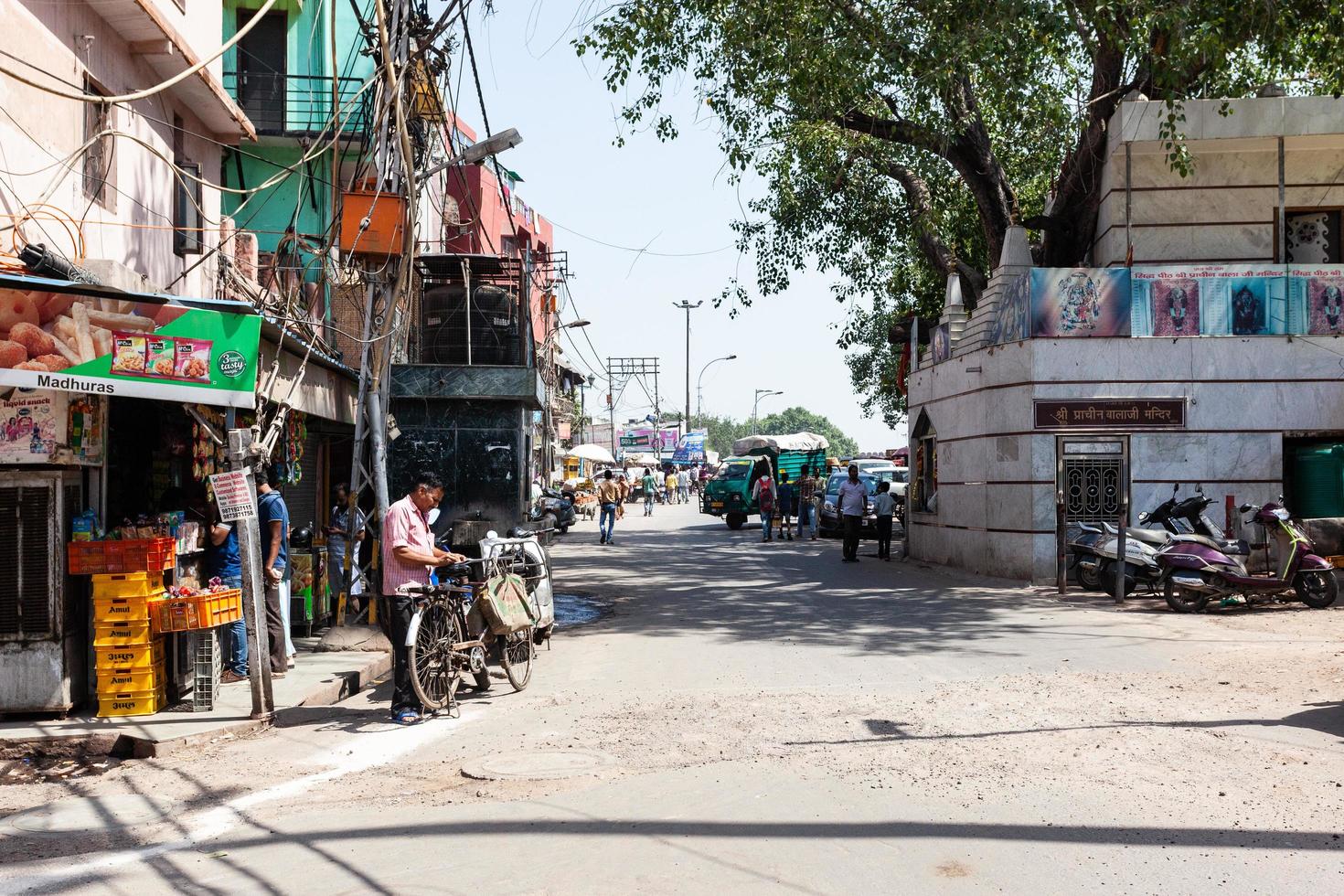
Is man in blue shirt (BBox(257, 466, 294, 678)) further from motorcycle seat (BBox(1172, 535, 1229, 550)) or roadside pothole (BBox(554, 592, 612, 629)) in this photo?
motorcycle seat (BBox(1172, 535, 1229, 550))

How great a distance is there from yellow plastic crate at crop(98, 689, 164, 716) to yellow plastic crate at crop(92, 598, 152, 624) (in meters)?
0.54

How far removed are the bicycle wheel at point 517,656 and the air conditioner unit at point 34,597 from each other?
3209 mm

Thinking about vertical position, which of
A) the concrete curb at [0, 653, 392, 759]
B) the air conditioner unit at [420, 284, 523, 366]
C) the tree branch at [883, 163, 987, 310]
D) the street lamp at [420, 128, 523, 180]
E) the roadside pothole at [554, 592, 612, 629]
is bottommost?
the roadside pothole at [554, 592, 612, 629]

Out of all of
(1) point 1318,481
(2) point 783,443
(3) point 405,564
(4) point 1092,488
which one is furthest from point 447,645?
(2) point 783,443

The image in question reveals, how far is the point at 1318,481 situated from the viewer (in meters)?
17.9

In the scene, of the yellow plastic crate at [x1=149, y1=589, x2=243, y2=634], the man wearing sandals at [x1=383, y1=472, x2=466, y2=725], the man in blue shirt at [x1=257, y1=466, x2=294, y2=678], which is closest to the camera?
the man wearing sandals at [x1=383, y1=472, x2=466, y2=725]

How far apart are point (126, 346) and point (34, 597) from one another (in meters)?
2.07

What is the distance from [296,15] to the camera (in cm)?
2331

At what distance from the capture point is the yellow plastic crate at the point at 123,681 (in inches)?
345

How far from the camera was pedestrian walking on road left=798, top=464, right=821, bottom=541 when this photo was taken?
3397 cm

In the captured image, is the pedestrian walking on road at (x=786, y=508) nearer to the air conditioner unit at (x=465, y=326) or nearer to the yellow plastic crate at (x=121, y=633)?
the air conditioner unit at (x=465, y=326)

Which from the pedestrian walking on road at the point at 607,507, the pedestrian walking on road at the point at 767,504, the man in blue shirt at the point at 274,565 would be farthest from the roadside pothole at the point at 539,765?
the pedestrian walking on road at the point at 767,504

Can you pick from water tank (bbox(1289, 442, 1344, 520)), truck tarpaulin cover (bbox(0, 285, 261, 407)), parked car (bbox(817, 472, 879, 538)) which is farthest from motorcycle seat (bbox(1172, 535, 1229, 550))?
parked car (bbox(817, 472, 879, 538))

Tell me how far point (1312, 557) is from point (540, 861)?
12.5 m
